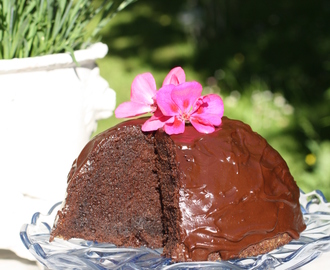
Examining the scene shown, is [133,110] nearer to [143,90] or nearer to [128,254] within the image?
[143,90]

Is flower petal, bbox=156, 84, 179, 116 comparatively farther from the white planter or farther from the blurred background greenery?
the blurred background greenery

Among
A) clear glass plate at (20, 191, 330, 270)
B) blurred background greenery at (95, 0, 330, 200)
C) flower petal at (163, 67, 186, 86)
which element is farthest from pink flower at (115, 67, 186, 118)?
blurred background greenery at (95, 0, 330, 200)

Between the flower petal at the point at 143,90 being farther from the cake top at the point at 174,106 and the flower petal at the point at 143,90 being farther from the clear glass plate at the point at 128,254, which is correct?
the clear glass plate at the point at 128,254

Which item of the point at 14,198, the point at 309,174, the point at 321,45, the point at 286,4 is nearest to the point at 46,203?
the point at 14,198

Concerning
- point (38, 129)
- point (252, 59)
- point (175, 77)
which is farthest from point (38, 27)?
point (252, 59)

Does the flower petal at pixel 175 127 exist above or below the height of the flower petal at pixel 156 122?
below

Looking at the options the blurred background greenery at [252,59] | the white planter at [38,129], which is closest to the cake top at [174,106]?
the white planter at [38,129]
